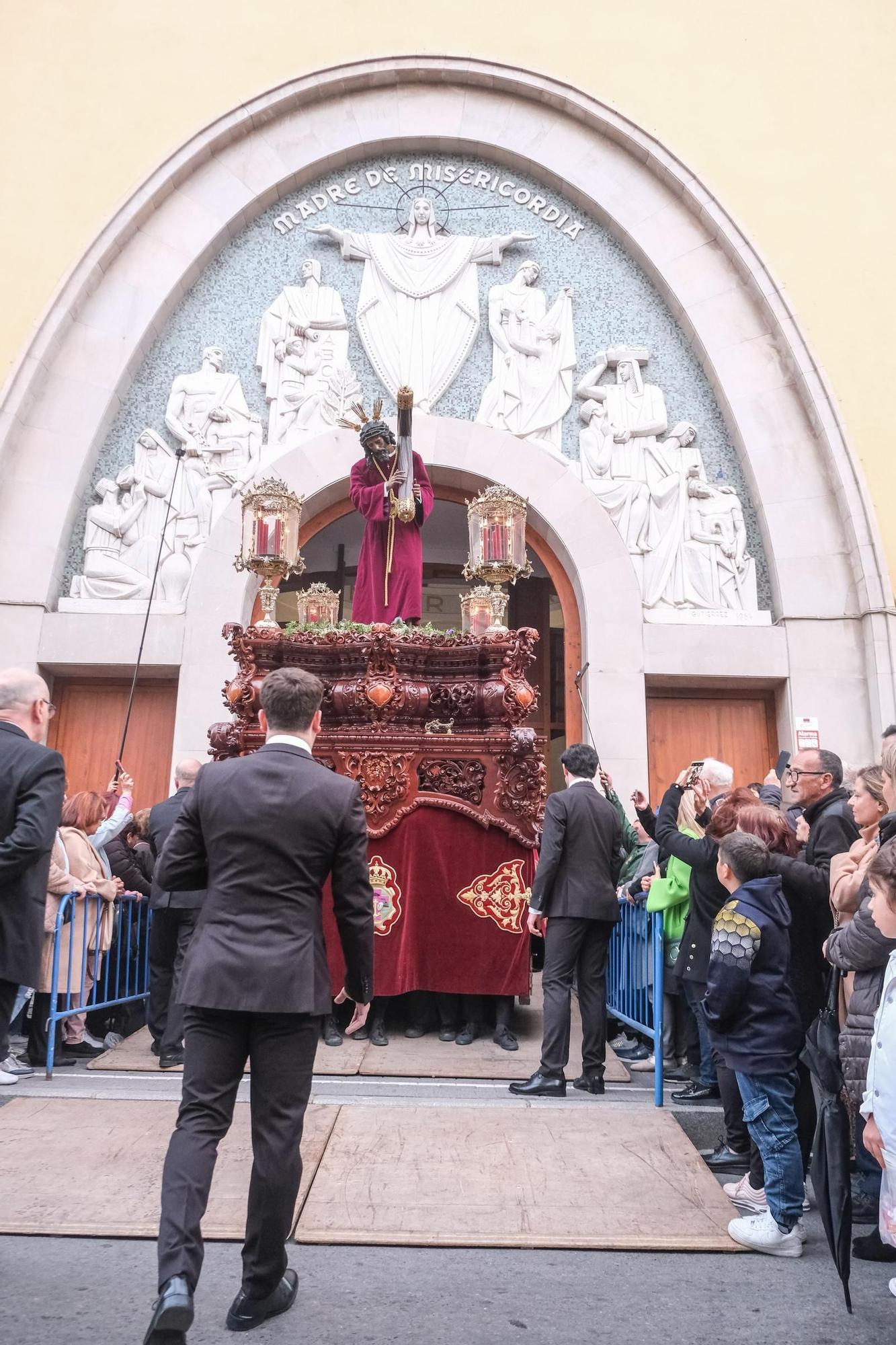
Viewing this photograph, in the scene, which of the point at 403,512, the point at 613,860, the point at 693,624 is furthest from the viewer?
the point at 693,624

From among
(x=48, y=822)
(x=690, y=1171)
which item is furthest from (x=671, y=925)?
(x=48, y=822)

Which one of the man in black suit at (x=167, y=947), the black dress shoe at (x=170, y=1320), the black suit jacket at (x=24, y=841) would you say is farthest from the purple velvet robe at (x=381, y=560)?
the black dress shoe at (x=170, y=1320)

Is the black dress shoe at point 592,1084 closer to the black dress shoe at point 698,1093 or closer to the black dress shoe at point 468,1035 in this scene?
the black dress shoe at point 698,1093

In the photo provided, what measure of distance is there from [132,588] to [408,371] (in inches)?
148

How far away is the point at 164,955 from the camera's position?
589 cm

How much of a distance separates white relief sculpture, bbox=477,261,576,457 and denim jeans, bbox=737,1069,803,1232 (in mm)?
8013

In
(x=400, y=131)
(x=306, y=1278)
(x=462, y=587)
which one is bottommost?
(x=306, y=1278)

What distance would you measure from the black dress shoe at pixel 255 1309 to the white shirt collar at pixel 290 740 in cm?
147

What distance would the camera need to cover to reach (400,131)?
448 inches

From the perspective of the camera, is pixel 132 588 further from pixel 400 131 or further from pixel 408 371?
Answer: pixel 400 131

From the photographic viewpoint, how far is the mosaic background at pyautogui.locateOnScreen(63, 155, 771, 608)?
35.4 feet

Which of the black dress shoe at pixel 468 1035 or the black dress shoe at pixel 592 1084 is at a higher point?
the black dress shoe at pixel 468 1035

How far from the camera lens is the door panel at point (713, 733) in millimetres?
10289

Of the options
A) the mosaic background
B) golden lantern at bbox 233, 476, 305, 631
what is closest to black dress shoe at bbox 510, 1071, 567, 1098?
golden lantern at bbox 233, 476, 305, 631
